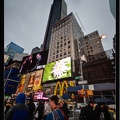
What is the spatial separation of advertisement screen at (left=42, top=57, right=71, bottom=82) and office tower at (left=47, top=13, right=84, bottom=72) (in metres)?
16.1

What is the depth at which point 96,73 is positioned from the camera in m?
28.6

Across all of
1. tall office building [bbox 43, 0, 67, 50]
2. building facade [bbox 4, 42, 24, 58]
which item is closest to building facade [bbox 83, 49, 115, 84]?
tall office building [bbox 43, 0, 67, 50]

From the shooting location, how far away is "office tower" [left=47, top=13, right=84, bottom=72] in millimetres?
50250

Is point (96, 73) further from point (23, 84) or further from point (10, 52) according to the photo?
point (10, 52)

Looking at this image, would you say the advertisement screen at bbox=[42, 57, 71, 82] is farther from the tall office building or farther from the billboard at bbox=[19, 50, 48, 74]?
the tall office building

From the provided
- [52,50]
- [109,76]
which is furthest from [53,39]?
[109,76]

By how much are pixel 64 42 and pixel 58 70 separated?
30.1 meters

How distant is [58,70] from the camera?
29438 mm

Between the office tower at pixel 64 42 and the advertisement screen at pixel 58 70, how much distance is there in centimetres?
1609

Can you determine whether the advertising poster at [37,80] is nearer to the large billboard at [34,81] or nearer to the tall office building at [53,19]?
the large billboard at [34,81]

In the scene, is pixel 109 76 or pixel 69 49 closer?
pixel 109 76

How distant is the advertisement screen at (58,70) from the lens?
1083 inches
